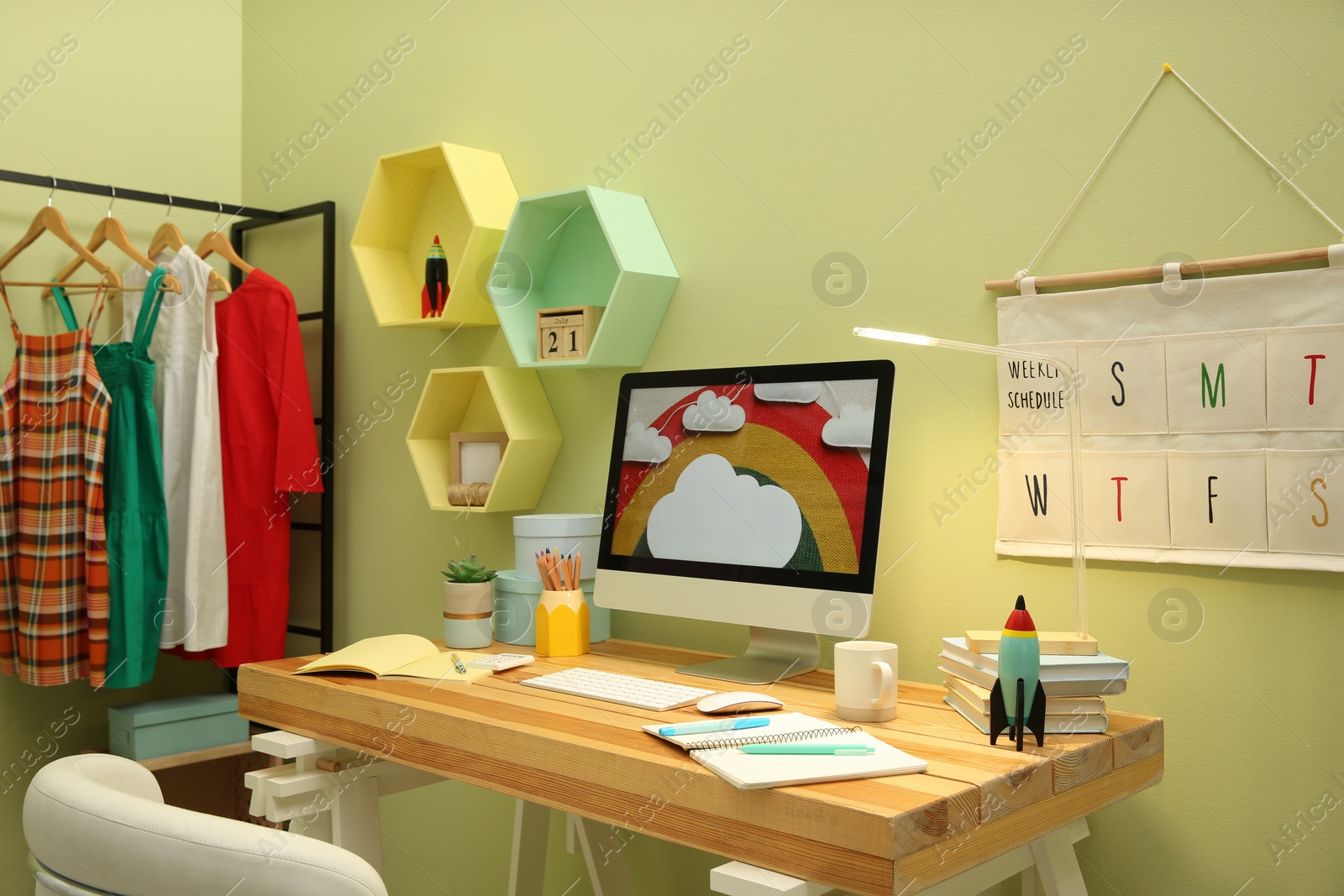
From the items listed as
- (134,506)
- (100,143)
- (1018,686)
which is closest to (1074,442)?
(1018,686)

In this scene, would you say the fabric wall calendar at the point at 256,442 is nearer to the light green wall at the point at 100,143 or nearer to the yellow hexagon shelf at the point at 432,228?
the yellow hexagon shelf at the point at 432,228

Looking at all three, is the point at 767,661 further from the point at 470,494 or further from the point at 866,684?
the point at 470,494

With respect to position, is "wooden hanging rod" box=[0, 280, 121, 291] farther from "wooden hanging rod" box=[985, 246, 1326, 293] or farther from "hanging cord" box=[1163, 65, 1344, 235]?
"hanging cord" box=[1163, 65, 1344, 235]

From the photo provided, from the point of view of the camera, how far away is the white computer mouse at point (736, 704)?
4.78 feet

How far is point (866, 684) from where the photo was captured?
1426 millimetres

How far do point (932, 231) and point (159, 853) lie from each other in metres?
1.42

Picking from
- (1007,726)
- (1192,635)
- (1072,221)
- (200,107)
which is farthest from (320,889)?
(200,107)

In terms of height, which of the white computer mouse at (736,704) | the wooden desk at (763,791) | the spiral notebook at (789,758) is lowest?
the wooden desk at (763,791)

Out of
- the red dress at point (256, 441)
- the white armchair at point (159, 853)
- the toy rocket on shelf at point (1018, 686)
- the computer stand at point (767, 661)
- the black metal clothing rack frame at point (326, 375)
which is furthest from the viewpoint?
the black metal clothing rack frame at point (326, 375)

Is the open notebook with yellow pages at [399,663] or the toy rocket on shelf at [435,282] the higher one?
the toy rocket on shelf at [435,282]

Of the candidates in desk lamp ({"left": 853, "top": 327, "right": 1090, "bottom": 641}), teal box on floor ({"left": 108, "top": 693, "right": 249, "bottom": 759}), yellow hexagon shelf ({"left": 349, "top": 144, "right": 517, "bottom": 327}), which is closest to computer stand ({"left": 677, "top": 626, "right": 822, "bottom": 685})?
desk lamp ({"left": 853, "top": 327, "right": 1090, "bottom": 641})

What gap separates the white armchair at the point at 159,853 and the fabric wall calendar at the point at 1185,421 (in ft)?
3.81

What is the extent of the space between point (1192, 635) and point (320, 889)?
1224 mm

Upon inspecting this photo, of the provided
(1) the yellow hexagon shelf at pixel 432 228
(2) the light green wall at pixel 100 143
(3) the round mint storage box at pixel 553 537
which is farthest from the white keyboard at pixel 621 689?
(2) the light green wall at pixel 100 143
